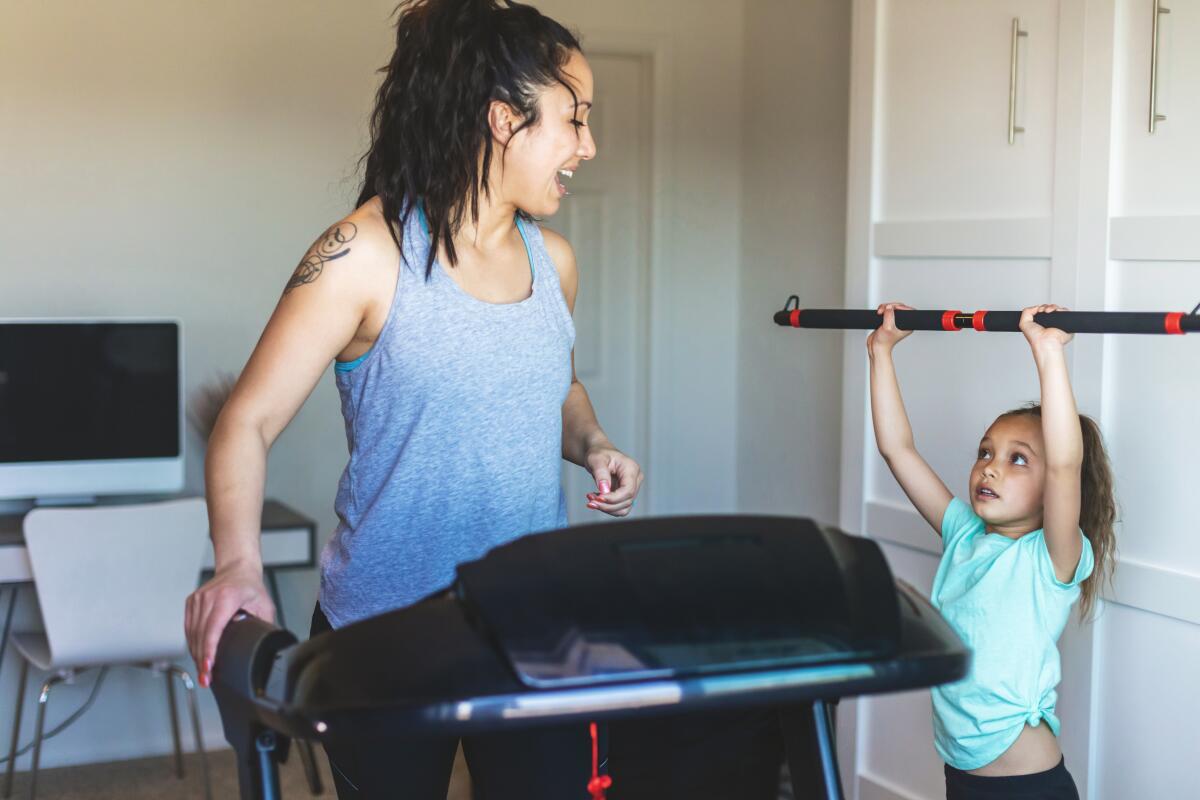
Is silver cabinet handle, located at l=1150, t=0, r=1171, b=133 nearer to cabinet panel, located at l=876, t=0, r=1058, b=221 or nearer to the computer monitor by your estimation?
cabinet panel, located at l=876, t=0, r=1058, b=221

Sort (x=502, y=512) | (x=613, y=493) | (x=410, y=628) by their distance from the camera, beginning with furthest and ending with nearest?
(x=613, y=493), (x=502, y=512), (x=410, y=628)

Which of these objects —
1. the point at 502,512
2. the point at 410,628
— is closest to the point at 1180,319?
the point at 502,512

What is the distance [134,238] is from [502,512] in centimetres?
265

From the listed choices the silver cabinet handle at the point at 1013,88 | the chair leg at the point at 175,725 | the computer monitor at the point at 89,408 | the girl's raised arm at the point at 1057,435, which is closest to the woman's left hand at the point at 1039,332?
the girl's raised arm at the point at 1057,435

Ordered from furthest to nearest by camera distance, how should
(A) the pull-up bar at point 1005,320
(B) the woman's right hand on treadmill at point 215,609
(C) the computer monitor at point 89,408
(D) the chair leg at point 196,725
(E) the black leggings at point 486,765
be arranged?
1. (C) the computer monitor at point 89,408
2. (D) the chair leg at point 196,725
3. (A) the pull-up bar at point 1005,320
4. (E) the black leggings at point 486,765
5. (B) the woman's right hand on treadmill at point 215,609

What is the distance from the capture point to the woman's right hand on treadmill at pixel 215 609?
1.08 metres

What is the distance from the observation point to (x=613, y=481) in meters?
1.70

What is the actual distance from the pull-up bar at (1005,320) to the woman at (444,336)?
715 millimetres

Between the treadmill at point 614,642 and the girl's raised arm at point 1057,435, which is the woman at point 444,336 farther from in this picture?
the girl's raised arm at point 1057,435

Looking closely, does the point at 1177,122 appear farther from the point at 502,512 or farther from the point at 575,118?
the point at 502,512

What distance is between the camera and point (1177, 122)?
7.14 feet

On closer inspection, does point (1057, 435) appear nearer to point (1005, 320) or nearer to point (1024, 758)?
point (1005, 320)

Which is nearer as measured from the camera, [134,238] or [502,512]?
[502,512]

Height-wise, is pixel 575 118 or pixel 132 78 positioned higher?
pixel 132 78
